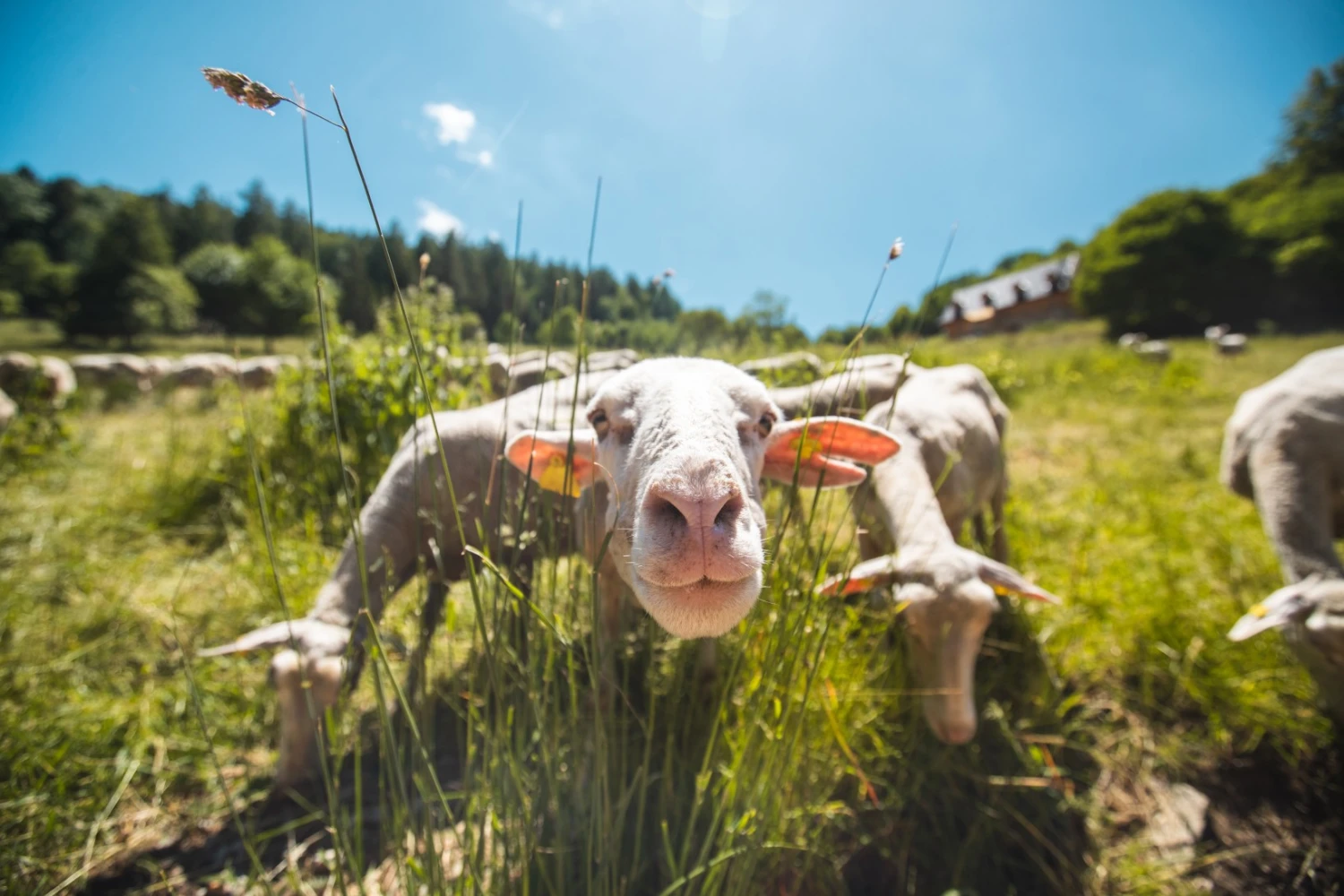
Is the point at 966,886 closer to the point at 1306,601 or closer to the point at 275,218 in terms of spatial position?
the point at 1306,601

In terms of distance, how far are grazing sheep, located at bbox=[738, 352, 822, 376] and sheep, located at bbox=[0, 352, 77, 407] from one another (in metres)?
9.73

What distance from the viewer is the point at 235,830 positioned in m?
2.46

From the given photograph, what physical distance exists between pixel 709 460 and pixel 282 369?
675 centimetres

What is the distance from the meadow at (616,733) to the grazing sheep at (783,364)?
2.43ft

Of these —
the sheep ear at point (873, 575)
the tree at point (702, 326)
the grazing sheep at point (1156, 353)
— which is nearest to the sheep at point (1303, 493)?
the sheep ear at point (873, 575)

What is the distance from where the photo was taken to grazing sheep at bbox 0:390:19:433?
6.20 meters

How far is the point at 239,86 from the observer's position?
2.92ft

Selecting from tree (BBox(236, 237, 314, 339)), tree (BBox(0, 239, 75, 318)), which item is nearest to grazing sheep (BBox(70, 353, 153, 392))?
tree (BBox(236, 237, 314, 339))

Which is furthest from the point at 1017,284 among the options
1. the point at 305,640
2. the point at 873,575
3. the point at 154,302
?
the point at 154,302

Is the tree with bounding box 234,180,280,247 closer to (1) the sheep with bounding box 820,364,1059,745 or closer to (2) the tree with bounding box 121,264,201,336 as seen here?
(2) the tree with bounding box 121,264,201,336

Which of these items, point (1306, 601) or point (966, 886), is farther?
point (1306, 601)

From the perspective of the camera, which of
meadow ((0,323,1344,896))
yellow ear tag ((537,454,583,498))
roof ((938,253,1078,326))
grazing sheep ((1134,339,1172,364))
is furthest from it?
roof ((938,253,1078,326))

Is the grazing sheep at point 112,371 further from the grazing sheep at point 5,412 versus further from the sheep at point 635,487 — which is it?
the sheep at point 635,487

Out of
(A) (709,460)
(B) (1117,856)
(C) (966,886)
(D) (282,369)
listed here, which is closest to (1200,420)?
(B) (1117,856)
